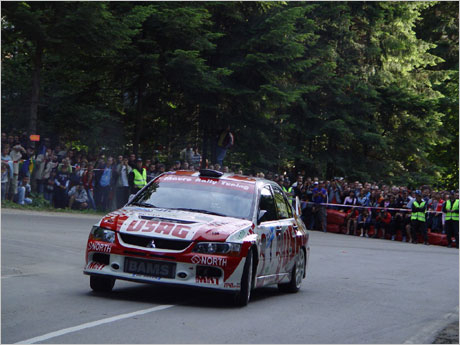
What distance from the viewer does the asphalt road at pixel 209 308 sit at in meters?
7.87

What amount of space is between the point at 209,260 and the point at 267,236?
1.37m

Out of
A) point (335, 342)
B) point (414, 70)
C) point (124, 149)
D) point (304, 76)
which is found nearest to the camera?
point (335, 342)

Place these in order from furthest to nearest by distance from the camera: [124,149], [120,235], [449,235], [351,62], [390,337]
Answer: [351,62] < [124,149] < [449,235] < [120,235] < [390,337]

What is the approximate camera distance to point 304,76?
41.5 m

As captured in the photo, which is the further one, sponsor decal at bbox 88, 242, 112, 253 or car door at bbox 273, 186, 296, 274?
car door at bbox 273, 186, 296, 274

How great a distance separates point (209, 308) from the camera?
9.82m

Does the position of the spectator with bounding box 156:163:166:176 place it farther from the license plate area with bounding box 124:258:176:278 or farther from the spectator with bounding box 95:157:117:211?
the license plate area with bounding box 124:258:176:278

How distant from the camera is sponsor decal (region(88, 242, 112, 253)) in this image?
992 cm

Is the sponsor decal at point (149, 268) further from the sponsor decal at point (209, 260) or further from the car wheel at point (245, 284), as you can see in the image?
the car wheel at point (245, 284)

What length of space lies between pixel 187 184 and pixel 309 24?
2796 centimetres

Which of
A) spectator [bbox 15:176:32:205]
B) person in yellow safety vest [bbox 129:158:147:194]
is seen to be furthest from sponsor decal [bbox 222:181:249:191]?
person in yellow safety vest [bbox 129:158:147:194]

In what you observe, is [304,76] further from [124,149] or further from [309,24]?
[124,149]

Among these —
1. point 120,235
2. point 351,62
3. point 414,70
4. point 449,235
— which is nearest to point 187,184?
point 120,235

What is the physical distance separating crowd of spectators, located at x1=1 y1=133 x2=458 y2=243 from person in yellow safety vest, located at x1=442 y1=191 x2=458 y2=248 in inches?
6.0
